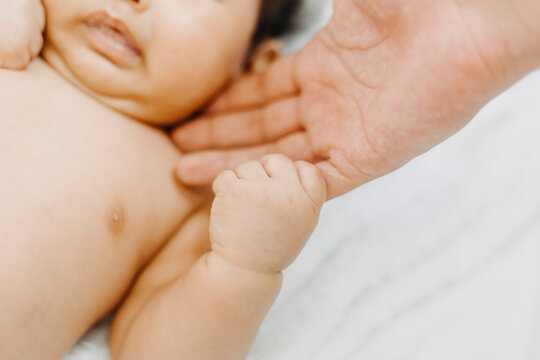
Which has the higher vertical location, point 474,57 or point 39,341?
point 474,57

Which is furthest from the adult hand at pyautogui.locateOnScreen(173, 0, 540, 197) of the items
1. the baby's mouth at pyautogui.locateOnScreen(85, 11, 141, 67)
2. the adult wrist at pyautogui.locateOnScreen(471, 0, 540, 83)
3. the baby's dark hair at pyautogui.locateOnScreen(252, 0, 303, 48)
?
the baby's mouth at pyautogui.locateOnScreen(85, 11, 141, 67)

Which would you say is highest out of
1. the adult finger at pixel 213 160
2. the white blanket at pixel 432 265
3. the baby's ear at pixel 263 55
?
the baby's ear at pixel 263 55

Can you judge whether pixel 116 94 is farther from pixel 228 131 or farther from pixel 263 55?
pixel 263 55

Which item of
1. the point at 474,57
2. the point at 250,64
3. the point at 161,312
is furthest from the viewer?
the point at 250,64

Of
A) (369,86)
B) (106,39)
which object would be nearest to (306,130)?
(369,86)

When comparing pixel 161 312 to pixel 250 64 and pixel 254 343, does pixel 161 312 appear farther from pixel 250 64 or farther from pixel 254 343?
pixel 250 64

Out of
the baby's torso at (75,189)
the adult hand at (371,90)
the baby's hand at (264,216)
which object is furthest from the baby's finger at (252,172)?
the baby's torso at (75,189)

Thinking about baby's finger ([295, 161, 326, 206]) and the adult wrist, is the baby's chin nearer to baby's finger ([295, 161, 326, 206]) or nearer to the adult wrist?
baby's finger ([295, 161, 326, 206])

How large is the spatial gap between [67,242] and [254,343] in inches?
13.7

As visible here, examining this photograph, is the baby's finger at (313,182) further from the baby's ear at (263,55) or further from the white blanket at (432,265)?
the baby's ear at (263,55)

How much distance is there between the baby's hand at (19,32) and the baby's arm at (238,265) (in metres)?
0.38

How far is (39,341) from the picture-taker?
2.57ft

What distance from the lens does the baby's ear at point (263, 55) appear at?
1.14 meters

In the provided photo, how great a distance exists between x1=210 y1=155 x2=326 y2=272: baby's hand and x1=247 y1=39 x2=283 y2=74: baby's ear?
0.40 m
